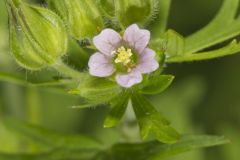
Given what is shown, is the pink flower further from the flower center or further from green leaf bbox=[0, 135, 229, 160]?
green leaf bbox=[0, 135, 229, 160]

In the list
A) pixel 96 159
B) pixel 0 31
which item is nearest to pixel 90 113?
pixel 0 31

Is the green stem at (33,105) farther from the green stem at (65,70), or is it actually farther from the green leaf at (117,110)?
the green leaf at (117,110)

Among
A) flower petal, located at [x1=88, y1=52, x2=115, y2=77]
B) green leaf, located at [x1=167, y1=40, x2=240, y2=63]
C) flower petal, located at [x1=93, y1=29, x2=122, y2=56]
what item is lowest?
flower petal, located at [x1=88, y1=52, x2=115, y2=77]

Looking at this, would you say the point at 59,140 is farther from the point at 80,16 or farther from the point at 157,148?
the point at 80,16

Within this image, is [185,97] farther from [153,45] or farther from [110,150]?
[153,45]

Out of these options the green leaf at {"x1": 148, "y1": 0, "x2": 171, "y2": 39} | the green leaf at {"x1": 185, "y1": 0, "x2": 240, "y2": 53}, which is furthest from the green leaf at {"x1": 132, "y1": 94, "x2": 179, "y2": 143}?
the green leaf at {"x1": 148, "y1": 0, "x2": 171, "y2": 39}

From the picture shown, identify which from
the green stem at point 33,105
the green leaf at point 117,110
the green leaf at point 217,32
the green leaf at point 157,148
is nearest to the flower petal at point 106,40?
the green leaf at point 117,110
